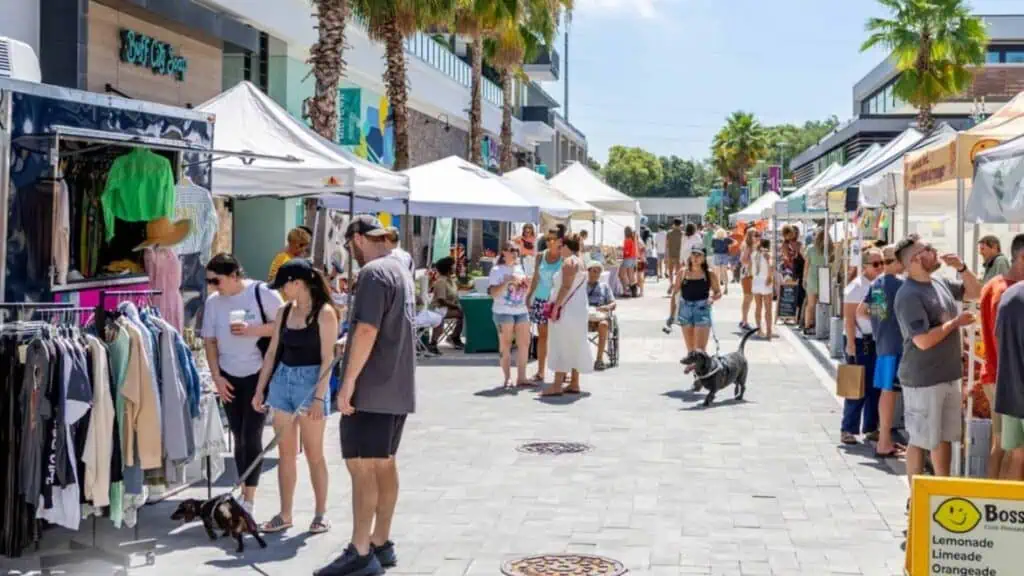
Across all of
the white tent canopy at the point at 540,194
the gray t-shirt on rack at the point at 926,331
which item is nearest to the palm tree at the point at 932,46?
the white tent canopy at the point at 540,194

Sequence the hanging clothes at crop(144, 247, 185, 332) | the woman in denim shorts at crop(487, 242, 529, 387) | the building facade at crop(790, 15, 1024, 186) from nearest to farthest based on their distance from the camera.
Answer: the hanging clothes at crop(144, 247, 185, 332)
the woman in denim shorts at crop(487, 242, 529, 387)
the building facade at crop(790, 15, 1024, 186)

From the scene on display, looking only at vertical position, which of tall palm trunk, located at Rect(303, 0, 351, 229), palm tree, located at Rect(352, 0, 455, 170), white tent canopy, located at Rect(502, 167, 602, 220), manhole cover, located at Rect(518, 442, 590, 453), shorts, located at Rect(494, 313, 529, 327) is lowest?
manhole cover, located at Rect(518, 442, 590, 453)

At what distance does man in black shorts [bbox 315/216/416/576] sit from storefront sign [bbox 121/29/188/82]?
1297 cm

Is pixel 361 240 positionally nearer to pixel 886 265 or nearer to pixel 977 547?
pixel 977 547

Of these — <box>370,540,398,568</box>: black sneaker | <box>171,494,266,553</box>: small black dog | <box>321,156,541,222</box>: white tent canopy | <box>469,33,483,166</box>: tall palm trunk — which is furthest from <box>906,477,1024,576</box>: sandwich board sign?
<box>469,33,483,166</box>: tall palm trunk

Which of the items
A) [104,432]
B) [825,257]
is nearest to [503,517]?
[104,432]

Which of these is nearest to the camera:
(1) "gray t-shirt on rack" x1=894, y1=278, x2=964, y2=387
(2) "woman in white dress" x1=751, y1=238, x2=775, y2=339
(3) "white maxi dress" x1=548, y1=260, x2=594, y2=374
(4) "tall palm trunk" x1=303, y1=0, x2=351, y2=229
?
(1) "gray t-shirt on rack" x1=894, y1=278, x2=964, y2=387

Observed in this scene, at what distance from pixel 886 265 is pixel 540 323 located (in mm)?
5684

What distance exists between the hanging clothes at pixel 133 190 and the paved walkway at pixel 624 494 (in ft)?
6.43

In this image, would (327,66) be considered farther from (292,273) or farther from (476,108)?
(476,108)

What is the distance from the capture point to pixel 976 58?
38438mm

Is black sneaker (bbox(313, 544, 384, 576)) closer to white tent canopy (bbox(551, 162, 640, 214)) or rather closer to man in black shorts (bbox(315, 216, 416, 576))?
man in black shorts (bbox(315, 216, 416, 576))

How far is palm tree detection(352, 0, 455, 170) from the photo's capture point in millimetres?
24156

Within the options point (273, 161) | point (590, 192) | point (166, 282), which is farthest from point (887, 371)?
point (590, 192)
